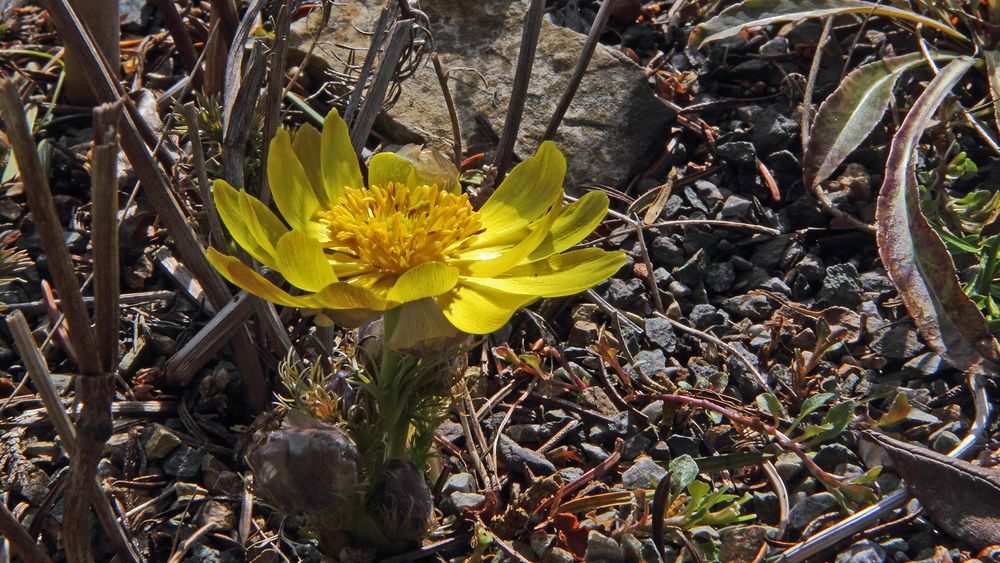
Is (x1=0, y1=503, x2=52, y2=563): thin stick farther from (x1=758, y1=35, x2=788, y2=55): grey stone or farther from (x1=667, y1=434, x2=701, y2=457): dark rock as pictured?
(x1=758, y1=35, x2=788, y2=55): grey stone

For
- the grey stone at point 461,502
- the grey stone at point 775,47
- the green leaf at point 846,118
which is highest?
the grey stone at point 775,47

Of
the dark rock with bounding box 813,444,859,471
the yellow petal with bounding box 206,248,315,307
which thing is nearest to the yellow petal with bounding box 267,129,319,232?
the yellow petal with bounding box 206,248,315,307

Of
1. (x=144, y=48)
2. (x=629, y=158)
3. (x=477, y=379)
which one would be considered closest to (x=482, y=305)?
(x=477, y=379)

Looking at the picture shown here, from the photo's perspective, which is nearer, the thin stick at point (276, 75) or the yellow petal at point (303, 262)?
the yellow petal at point (303, 262)

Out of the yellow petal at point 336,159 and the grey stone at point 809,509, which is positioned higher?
the yellow petal at point 336,159

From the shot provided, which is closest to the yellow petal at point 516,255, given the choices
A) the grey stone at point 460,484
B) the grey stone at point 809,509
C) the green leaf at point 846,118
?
the grey stone at point 460,484

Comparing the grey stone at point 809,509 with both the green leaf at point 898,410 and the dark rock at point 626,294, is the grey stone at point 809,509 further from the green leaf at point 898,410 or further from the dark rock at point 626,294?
the dark rock at point 626,294

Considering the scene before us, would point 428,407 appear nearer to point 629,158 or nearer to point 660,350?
point 660,350
